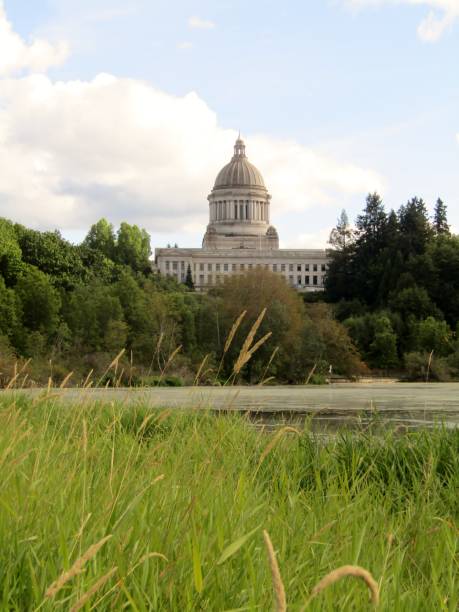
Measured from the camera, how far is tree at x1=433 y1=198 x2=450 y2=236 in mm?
90544

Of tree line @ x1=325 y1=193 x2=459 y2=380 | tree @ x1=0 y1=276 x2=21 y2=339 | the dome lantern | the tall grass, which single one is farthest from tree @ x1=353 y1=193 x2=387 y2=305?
the tall grass

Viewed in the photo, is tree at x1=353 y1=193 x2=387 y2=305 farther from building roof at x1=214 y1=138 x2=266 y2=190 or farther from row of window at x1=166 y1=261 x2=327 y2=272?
building roof at x1=214 y1=138 x2=266 y2=190

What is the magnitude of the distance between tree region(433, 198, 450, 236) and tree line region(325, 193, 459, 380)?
0.10 metres

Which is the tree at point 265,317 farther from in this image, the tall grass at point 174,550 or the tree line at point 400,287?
the tall grass at point 174,550

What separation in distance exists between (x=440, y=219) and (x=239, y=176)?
203 ft

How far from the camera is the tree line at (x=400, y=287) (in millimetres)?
57688

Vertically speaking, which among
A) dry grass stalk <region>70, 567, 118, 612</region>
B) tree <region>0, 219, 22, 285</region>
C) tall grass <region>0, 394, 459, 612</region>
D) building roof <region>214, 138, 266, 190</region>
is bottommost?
tall grass <region>0, 394, 459, 612</region>

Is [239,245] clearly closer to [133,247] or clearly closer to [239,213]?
[239,213]

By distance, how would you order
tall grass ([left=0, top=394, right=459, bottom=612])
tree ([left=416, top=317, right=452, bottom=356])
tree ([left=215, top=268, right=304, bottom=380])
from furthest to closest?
tree ([left=416, top=317, right=452, bottom=356]) → tree ([left=215, top=268, right=304, bottom=380]) → tall grass ([left=0, top=394, right=459, bottom=612])

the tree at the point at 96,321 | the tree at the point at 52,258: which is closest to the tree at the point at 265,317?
the tree at the point at 96,321

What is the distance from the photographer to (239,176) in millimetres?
148625

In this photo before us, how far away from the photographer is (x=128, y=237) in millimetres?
110688

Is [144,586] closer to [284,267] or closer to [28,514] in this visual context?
[28,514]

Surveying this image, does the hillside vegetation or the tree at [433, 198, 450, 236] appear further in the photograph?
the tree at [433, 198, 450, 236]
